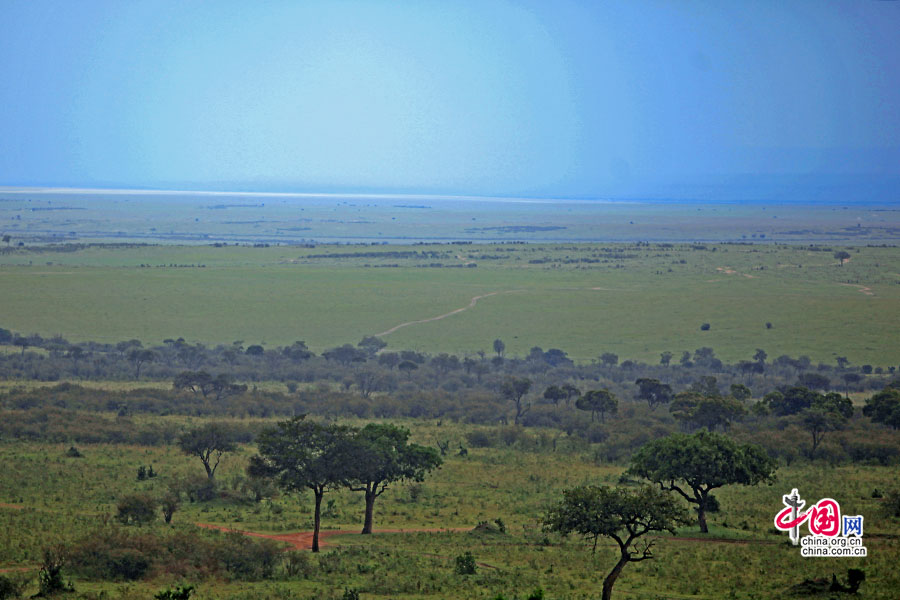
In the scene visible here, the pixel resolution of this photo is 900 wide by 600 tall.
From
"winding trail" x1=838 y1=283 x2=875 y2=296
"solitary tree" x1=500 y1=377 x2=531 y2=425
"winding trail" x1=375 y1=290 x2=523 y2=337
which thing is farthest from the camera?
"winding trail" x1=838 y1=283 x2=875 y2=296

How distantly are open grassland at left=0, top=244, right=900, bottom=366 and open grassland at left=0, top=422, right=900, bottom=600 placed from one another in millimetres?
37190

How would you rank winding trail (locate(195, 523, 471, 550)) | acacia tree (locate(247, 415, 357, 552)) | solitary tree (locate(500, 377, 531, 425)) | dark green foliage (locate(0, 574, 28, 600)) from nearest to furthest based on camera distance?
1. dark green foliage (locate(0, 574, 28, 600))
2. winding trail (locate(195, 523, 471, 550))
3. acacia tree (locate(247, 415, 357, 552))
4. solitary tree (locate(500, 377, 531, 425))

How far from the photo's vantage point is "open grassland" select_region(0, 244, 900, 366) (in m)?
Result: 77.4

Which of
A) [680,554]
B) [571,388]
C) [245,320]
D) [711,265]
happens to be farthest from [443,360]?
[711,265]

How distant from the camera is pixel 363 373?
200 ft

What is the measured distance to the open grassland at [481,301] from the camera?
7744 centimetres

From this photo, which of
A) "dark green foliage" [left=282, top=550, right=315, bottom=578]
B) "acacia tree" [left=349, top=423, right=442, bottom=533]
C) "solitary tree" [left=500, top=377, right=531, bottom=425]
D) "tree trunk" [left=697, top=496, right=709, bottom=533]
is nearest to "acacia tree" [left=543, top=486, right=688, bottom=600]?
"dark green foliage" [left=282, top=550, right=315, bottom=578]

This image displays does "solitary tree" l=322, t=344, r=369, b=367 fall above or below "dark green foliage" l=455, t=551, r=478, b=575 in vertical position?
below

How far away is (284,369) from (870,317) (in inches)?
2018

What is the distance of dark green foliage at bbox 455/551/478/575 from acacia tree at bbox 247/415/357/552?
523 cm

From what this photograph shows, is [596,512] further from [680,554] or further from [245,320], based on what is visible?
[245,320]

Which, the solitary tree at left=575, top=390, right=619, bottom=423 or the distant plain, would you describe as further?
the distant plain

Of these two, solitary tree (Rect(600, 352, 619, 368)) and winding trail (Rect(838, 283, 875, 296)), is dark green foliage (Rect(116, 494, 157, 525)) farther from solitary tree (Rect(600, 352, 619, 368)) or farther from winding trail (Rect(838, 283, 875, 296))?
winding trail (Rect(838, 283, 875, 296))

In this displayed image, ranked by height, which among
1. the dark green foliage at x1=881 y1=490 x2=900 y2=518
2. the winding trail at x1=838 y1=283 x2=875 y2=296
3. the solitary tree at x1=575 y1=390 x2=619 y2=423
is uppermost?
the winding trail at x1=838 y1=283 x2=875 y2=296
